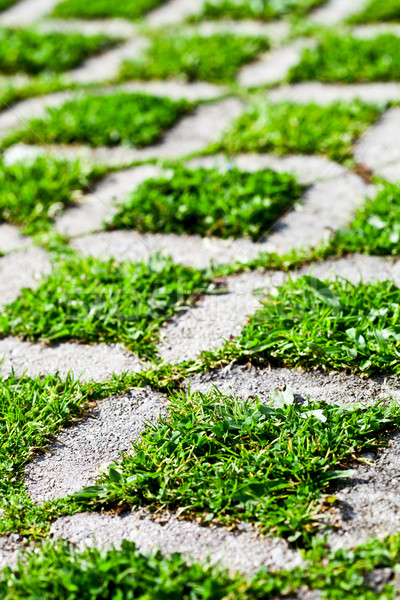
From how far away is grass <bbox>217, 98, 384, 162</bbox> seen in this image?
9.55 feet

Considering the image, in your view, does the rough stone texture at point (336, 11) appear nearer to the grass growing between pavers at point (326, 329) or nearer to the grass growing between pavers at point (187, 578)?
the grass growing between pavers at point (326, 329)

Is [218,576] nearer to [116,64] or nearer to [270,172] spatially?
[270,172]

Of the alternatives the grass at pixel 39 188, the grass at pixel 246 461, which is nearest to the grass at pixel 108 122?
the grass at pixel 39 188

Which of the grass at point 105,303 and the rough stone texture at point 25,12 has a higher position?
the rough stone texture at point 25,12

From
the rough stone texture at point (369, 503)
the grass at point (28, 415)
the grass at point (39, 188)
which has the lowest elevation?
the rough stone texture at point (369, 503)

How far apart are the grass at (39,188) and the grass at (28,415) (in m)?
0.96

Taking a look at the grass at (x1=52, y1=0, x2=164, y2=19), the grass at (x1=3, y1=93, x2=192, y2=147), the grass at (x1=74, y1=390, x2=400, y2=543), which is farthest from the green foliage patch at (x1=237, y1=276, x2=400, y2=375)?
the grass at (x1=52, y1=0, x2=164, y2=19)

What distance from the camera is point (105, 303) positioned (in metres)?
2.14

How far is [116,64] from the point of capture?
13.1 ft

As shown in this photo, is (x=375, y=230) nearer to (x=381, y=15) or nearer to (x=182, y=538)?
(x=182, y=538)

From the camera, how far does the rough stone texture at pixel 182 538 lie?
4.42 ft

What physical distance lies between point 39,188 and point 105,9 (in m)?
2.41

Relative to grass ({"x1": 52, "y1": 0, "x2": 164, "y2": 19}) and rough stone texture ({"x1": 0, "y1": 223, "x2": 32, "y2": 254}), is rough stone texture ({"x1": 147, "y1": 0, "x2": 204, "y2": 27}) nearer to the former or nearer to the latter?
grass ({"x1": 52, "y1": 0, "x2": 164, "y2": 19})

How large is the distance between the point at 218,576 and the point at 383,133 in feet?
7.49
